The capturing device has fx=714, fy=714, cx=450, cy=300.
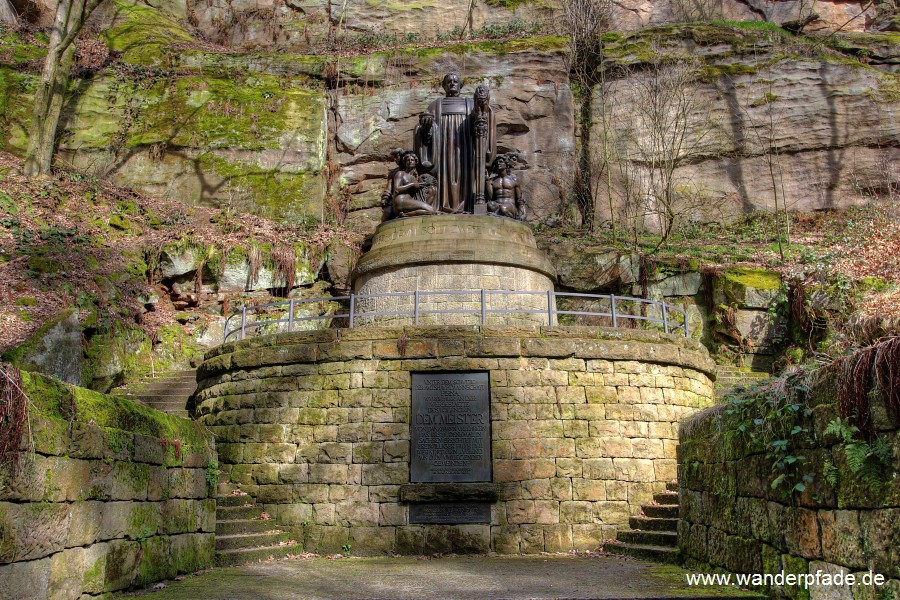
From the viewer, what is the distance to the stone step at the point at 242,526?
919 centimetres

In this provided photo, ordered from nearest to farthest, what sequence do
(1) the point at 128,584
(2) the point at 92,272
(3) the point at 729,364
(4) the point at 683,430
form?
(1) the point at 128,584
(4) the point at 683,430
(2) the point at 92,272
(3) the point at 729,364

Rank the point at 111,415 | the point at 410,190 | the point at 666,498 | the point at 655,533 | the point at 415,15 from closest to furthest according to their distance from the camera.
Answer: the point at 111,415 < the point at 655,533 < the point at 666,498 < the point at 410,190 < the point at 415,15

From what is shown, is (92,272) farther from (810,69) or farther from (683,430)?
(810,69)

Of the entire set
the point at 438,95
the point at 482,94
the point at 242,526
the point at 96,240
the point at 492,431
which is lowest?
the point at 242,526

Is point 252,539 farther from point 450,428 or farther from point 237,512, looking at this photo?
point 450,428

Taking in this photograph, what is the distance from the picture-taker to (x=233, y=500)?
10102 millimetres

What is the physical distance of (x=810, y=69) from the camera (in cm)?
2261

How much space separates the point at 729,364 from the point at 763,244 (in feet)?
20.2

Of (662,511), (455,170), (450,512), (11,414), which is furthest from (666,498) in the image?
(11,414)

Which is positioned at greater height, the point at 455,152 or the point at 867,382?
the point at 455,152

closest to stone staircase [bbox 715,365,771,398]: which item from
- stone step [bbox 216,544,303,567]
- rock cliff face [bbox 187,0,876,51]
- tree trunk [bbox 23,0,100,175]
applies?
stone step [bbox 216,544,303,567]

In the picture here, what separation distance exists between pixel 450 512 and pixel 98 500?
16.6 feet

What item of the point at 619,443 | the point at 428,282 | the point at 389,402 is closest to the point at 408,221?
the point at 428,282

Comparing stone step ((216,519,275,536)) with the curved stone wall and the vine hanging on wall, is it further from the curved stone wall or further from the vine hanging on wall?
the vine hanging on wall
